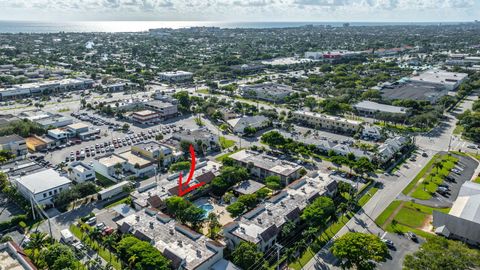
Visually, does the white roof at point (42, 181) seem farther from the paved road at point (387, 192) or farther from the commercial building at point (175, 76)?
the commercial building at point (175, 76)

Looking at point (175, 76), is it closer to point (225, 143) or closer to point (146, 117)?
point (146, 117)

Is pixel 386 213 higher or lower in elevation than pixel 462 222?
lower

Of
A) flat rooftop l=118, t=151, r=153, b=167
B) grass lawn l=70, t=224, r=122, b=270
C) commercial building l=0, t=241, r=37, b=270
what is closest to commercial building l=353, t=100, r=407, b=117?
flat rooftop l=118, t=151, r=153, b=167

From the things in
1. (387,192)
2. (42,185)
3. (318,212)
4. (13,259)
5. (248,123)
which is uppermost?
(13,259)

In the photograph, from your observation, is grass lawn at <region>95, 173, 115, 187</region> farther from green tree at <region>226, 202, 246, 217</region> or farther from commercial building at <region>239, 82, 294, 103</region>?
commercial building at <region>239, 82, 294, 103</region>

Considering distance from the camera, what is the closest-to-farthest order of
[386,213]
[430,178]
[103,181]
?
[386,213]
[430,178]
[103,181]

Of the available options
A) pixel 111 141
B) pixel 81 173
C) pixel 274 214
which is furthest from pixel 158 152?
pixel 274 214

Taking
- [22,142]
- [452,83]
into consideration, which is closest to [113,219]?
[22,142]
